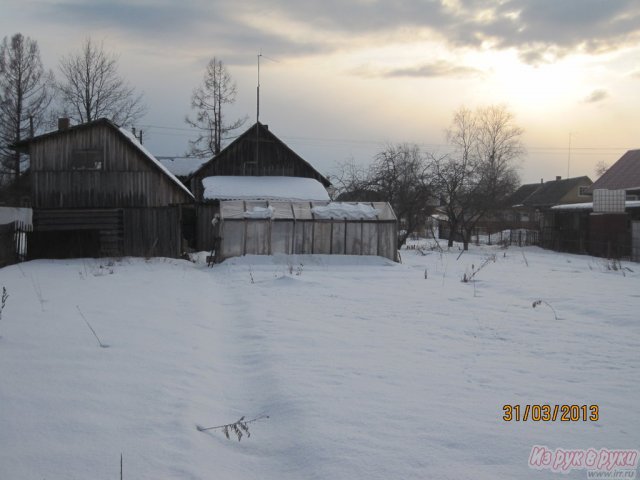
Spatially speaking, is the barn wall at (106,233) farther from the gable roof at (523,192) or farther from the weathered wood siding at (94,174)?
the gable roof at (523,192)

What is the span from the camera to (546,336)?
25.1ft

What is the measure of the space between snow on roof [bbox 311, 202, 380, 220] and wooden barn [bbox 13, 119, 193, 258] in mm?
6148

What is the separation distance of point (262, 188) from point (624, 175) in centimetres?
2541

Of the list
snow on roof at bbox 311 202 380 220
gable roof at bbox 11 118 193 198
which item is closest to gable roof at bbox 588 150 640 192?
snow on roof at bbox 311 202 380 220

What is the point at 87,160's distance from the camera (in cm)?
2112

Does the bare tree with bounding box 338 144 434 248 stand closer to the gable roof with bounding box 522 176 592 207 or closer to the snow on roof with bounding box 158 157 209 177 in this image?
the snow on roof with bounding box 158 157 209 177

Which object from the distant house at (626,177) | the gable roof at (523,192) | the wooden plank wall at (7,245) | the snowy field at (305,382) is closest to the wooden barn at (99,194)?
the wooden plank wall at (7,245)

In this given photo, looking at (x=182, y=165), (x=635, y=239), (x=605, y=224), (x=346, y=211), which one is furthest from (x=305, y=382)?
(x=182, y=165)

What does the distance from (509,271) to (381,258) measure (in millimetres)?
4876

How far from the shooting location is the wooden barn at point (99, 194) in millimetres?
20891

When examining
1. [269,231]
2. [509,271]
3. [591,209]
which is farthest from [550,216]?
[269,231]

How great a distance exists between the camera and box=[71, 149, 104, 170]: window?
21.0 m

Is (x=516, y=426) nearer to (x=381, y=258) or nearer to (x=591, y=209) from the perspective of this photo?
(x=381, y=258)

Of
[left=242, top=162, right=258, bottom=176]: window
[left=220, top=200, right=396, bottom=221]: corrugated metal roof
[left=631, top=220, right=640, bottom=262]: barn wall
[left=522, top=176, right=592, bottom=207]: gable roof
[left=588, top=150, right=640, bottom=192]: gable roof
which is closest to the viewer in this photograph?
[left=220, top=200, right=396, bottom=221]: corrugated metal roof
